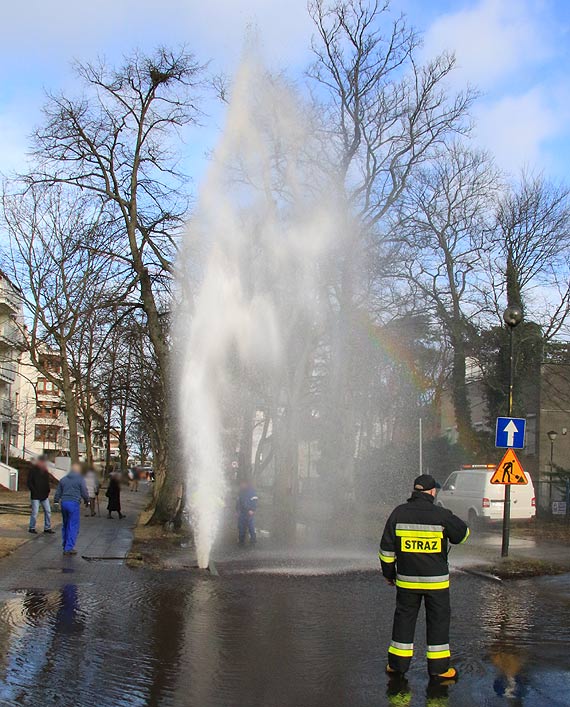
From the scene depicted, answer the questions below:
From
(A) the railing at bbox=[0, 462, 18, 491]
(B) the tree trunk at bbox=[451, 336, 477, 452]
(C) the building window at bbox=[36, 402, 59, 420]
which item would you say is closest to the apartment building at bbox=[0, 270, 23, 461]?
(C) the building window at bbox=[36, 402, 59, 420]

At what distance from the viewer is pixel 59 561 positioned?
14.7 meters

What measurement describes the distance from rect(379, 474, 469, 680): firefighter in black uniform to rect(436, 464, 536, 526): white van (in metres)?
18.1

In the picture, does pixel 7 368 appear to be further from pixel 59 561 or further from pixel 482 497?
A: pixel 59 561

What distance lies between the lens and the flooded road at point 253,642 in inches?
255

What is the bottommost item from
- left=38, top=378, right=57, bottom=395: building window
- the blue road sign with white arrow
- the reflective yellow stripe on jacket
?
the reflective yellow stripe on jacket

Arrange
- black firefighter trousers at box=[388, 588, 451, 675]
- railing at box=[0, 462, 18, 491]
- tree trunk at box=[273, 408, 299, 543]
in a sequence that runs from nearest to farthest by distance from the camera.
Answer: black firefighter trousers at box=[388, 588, 451, 675], tree trunk at box=[273, 408, 299, 543], railing at box=[0, 462, 18, 491]

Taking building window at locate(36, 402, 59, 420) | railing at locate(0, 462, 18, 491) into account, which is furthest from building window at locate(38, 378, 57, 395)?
railing at locate(0, 462, 18, 491)

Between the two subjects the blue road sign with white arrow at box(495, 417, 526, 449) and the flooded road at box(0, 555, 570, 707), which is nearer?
the flooded road at box(0, 555, 570, 707)

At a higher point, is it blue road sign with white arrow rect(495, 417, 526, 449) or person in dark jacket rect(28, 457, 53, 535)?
blue road sign with white arrow rect(495, 417, 526, 449)

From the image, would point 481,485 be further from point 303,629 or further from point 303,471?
point 303,471

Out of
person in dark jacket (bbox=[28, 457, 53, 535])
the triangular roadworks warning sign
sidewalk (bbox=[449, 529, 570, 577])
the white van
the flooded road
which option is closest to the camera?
the flooded road

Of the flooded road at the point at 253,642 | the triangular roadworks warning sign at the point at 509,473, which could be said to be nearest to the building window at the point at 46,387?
the triangular roadworks warning sign at the point at 509,473

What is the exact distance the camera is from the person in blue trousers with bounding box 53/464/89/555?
Answer: 1555 centimetres

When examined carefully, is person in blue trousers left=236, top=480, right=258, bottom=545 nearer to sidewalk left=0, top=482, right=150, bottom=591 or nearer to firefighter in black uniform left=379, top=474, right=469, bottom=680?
sidewalk left=0, top=482, right=150, bottom=591
